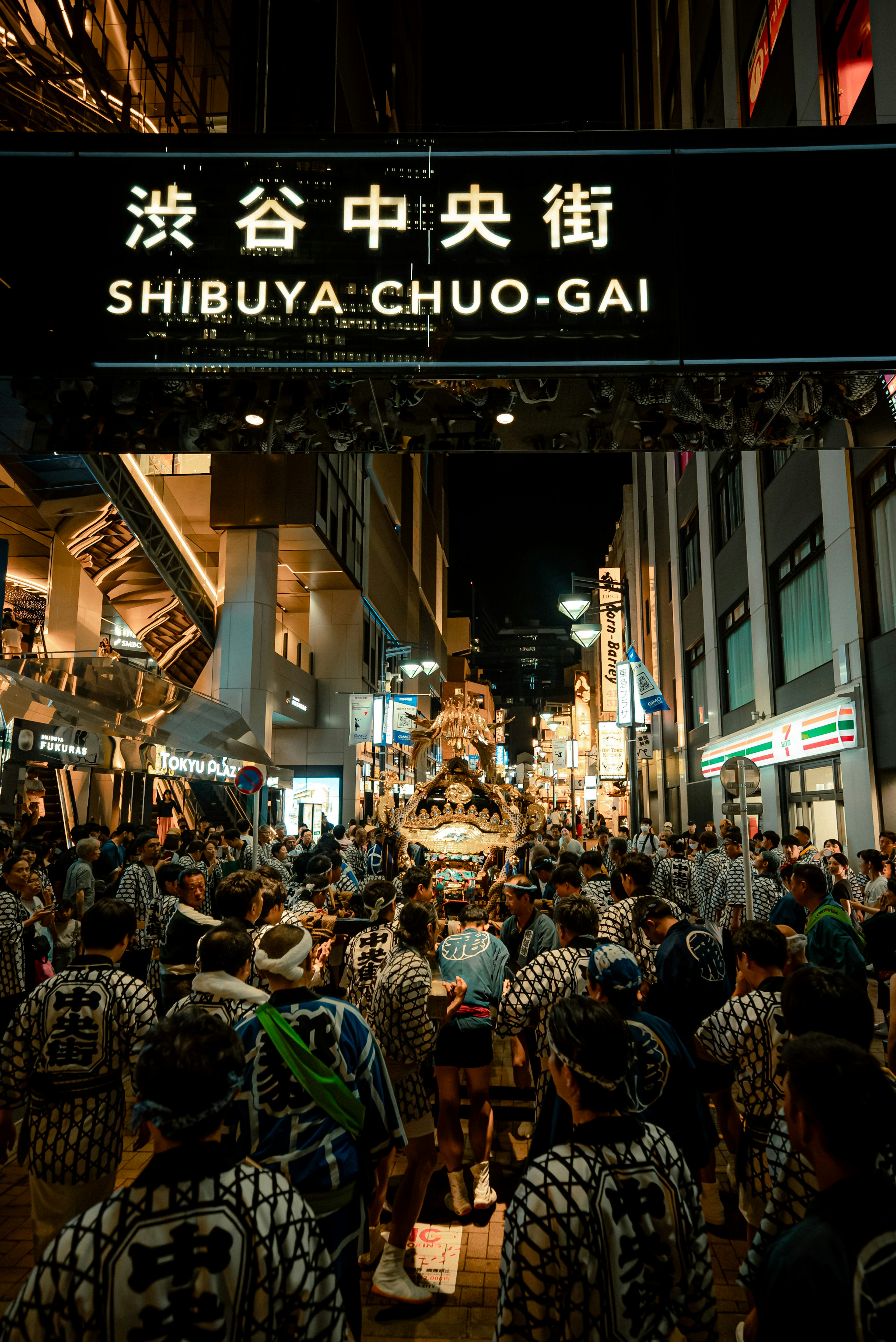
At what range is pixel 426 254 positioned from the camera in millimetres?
4152

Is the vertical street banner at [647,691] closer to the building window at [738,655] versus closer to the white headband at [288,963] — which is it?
the building window at [738,655]

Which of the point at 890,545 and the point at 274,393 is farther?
the point at 890,545

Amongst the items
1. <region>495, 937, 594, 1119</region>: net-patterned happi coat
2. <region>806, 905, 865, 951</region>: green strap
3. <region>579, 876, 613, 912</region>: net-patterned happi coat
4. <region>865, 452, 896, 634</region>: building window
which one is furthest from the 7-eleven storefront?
<region>495, 937, 594, 1119</region>: net-patterned happi coat

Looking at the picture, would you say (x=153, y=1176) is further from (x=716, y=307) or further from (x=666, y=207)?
(x=666, y=207)

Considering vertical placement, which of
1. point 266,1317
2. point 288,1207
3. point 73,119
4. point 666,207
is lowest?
point 266,1317

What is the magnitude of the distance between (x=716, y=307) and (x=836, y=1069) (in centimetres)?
353

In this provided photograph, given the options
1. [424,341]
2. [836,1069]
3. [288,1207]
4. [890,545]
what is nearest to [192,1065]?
[288,1207]

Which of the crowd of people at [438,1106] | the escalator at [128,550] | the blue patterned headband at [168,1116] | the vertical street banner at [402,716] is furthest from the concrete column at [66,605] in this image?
the blue patterned headband at [168,1116]

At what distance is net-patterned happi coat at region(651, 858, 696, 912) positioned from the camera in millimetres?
11930

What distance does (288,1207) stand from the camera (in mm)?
1979

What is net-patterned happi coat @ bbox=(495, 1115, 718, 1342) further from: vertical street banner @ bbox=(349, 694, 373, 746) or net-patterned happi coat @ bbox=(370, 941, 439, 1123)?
vertical street banner @ bbox=(349, 694, 373, 746)

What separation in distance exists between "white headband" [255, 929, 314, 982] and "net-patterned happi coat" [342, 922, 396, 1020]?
1958mm

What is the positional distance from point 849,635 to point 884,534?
186 cm

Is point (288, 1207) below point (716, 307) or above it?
below
